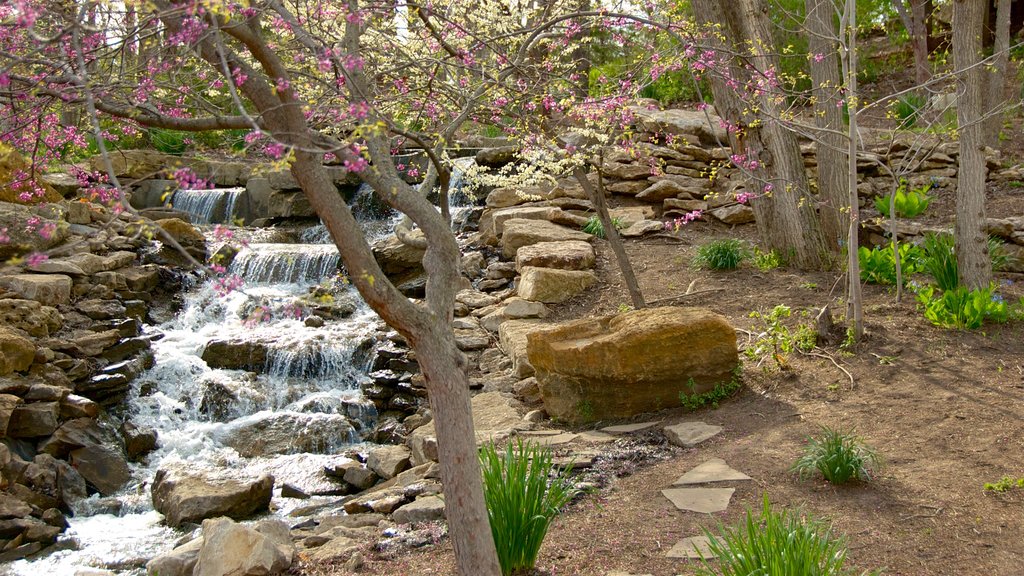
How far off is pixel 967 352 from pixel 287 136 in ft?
16.3

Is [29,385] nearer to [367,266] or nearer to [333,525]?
[333,525]

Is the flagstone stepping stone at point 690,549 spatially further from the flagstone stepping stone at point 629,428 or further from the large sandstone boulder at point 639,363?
the large sandstone boulder at point 639,363

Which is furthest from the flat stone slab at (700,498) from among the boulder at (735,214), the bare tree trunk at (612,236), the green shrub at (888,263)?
the boulder at (735,214)

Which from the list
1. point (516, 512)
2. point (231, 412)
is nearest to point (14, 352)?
point (231, 412)

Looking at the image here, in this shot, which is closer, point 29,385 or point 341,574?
point 341,574

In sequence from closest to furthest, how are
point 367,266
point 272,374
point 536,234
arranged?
1. point 367,266
2. point 272,374
3. point 536,234

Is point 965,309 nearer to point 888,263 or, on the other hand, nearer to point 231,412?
point 888,263

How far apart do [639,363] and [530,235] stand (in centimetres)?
446

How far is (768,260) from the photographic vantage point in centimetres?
870

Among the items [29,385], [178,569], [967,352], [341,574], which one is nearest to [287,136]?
[341,574]

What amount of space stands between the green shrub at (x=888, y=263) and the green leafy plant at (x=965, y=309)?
993 mm

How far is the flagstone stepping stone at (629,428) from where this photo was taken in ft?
18.9

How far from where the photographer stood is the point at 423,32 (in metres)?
6.18

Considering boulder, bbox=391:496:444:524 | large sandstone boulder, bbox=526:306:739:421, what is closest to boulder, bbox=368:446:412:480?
large sandstone boulder, bbox=526:306:739:421
